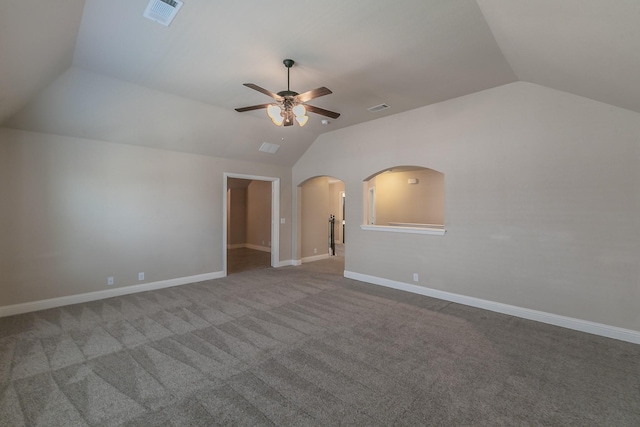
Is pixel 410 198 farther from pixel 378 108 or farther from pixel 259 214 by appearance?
pixel 259 214

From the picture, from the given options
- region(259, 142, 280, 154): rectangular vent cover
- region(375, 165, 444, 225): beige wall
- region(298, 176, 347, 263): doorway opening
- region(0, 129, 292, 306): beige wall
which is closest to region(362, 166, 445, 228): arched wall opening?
region(375, 165, 444, 225): beige wall

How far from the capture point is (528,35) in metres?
2.38

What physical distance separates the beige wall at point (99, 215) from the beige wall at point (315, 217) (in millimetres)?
2353

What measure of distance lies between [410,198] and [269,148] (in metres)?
4.62

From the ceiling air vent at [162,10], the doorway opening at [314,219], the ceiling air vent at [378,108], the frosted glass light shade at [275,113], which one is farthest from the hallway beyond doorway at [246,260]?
the ceiling air vent at [162,10]

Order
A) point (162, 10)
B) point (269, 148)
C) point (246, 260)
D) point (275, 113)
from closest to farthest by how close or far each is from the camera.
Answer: point (162, 10) < point (275, 113) < point (269, 148) < point (246, 260)

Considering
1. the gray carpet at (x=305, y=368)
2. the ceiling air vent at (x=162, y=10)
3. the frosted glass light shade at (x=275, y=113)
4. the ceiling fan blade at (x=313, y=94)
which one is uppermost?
the ceiling air vent at (x=162, y=10)

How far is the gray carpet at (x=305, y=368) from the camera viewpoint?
1.97 meters

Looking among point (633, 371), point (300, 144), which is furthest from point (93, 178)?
point (633, 371)

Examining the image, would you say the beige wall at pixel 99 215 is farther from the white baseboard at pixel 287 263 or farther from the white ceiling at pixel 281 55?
the white baseboard at pixel 287 263

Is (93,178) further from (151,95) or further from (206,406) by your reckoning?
(206,406)

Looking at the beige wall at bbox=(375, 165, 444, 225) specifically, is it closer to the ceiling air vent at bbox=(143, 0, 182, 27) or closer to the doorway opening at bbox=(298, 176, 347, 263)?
the doorway opening at bbox=(298, 176, 347, 263)

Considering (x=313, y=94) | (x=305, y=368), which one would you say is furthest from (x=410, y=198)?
(x=305, y=368)

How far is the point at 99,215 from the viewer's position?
443 centimetres
